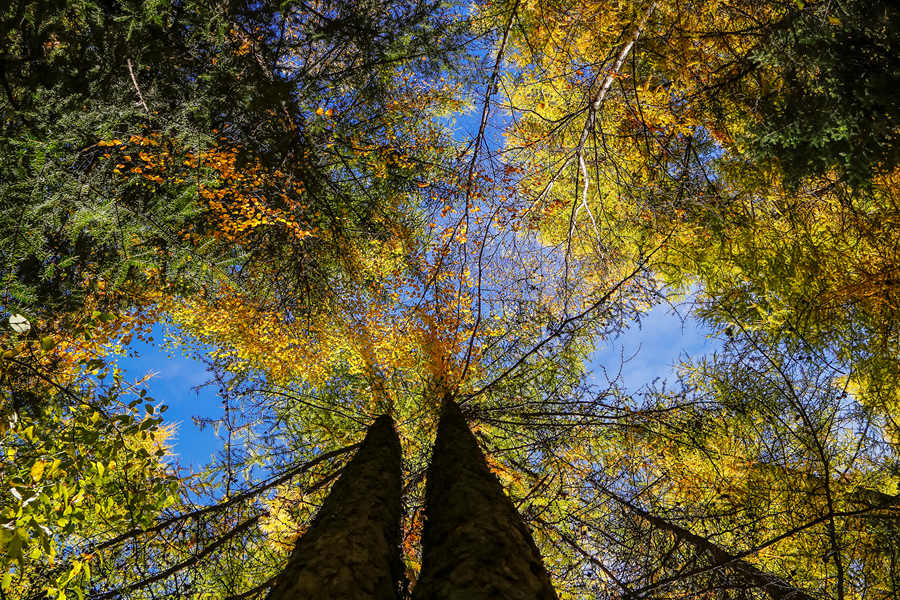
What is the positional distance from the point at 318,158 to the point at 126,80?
3.73m

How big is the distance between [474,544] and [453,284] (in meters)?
5.34

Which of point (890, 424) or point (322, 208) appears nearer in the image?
point (890, 424)

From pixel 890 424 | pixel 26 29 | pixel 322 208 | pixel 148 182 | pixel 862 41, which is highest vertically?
pixel 322 208

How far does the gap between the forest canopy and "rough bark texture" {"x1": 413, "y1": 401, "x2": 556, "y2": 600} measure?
40 mm

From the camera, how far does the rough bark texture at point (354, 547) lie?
5.09 ft

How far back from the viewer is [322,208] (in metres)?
9.08

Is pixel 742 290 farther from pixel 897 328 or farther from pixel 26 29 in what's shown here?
pixel 26 29

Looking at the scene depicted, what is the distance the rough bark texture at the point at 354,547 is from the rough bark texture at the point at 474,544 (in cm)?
20

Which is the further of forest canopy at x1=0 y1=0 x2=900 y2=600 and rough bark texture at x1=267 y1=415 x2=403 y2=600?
forest canopy at x1=0 y1=0 x2=900 y2=600

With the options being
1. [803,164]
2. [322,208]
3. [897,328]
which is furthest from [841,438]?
[322,208]

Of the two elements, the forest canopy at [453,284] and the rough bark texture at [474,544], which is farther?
the forest canopy at [453,284]

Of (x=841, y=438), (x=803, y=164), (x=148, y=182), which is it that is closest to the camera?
(x=803, y=164)

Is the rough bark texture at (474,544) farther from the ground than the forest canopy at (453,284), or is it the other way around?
the forest canopy at (453,284)

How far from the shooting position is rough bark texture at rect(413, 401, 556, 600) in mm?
1464
